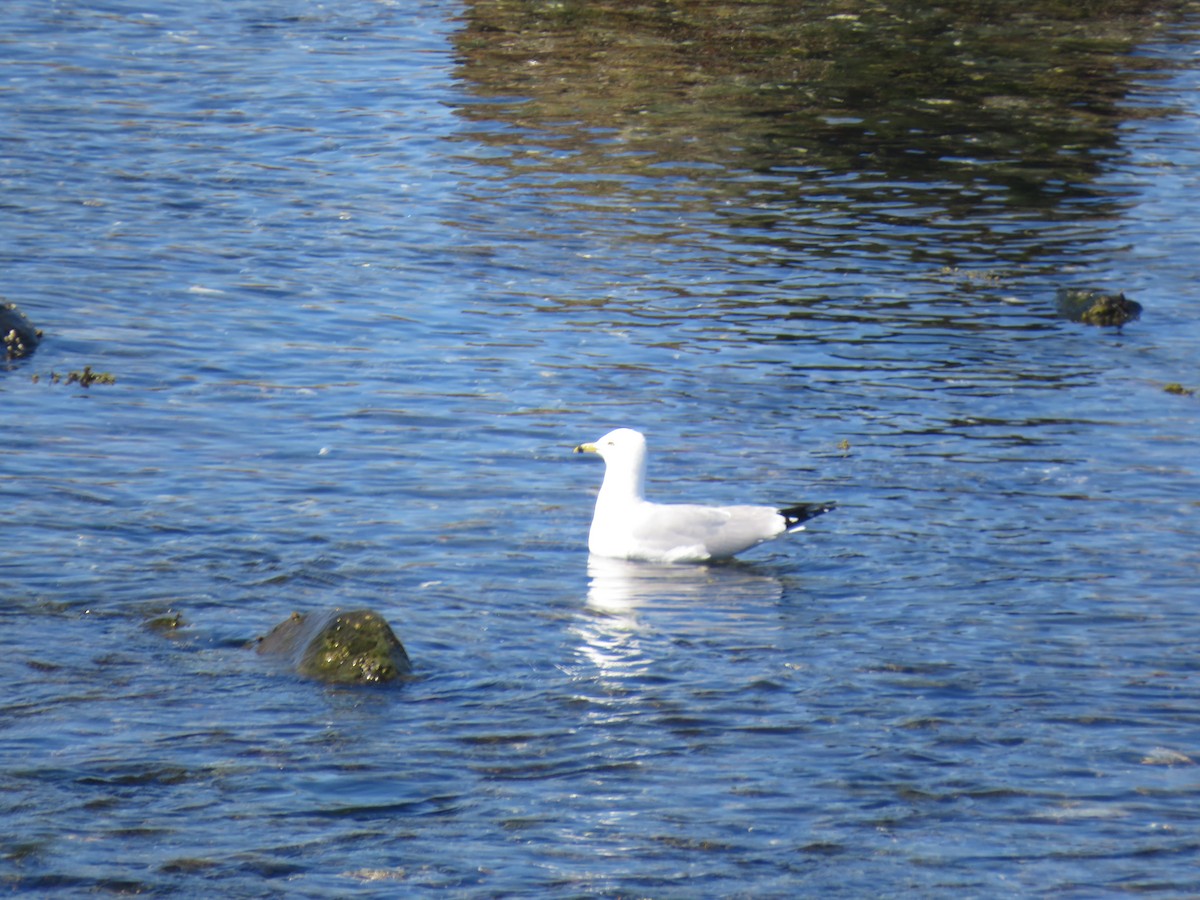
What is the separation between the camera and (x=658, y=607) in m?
10.7

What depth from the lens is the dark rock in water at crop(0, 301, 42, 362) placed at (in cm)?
1509

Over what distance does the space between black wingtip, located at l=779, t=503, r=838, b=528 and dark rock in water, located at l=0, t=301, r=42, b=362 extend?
23.4 ft

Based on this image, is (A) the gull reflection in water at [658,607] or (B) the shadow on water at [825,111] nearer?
(A) the gull reflection in water at [658,607]

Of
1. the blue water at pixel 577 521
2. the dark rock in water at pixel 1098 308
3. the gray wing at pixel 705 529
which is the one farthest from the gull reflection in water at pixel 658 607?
the dark rock in water at pixel 1098 308

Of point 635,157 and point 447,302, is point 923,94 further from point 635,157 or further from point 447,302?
point 447,302

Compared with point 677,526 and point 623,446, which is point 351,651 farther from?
point 623,446

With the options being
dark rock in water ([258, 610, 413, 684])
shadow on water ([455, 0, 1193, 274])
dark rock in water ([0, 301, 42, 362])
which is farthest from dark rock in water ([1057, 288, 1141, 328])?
dark rock in water ([258, 610, 413, 684])

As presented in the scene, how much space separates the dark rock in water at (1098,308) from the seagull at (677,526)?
254 inches

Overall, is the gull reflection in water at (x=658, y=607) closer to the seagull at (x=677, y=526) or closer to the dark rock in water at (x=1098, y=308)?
the seagull at (x=677, y=526)

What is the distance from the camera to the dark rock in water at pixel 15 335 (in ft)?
49.5

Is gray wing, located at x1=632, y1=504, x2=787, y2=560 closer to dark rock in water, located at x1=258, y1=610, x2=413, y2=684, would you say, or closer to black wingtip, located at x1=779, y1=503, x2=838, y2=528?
black wingtip, located at x1=779, y1=503, x2=838, y2=528

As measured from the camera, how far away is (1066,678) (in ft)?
31.2

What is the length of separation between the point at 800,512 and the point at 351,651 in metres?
3.46

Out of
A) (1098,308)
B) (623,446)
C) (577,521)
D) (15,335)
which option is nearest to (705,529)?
(623,446)
